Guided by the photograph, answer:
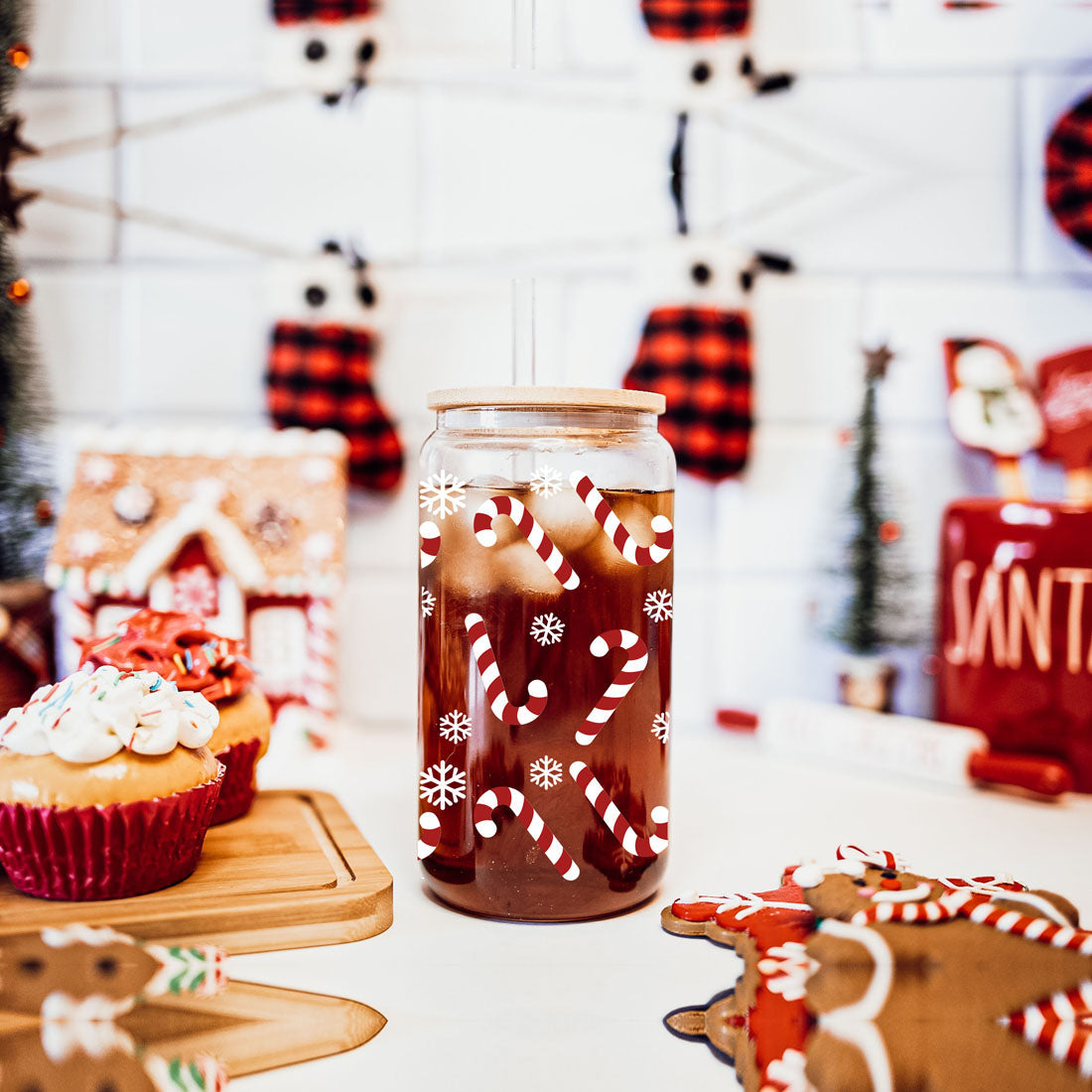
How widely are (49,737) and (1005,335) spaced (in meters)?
1.05

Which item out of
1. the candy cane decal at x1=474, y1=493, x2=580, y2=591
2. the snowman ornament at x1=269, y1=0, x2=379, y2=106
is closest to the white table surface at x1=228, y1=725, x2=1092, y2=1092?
the candy cane decal at x1=474, y1=493, x2=580, y2=591

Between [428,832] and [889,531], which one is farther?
[889,531]

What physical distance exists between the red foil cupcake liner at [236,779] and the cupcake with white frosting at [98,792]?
0.34ft

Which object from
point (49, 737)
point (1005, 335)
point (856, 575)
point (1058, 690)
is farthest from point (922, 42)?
point (49, 737)

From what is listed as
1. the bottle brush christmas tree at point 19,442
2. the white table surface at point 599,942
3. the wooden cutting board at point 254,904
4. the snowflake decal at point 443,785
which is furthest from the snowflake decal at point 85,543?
the snowflake decal at point 443,785

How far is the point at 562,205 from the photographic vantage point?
3.59 ft

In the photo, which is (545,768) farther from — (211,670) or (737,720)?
(737,720)

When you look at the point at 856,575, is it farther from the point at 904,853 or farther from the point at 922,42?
the point at 922,42

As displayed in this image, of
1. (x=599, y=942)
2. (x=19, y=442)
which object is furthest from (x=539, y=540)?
(x=19, y=442)

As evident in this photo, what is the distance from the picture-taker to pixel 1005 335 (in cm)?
110

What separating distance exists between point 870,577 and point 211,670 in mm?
697

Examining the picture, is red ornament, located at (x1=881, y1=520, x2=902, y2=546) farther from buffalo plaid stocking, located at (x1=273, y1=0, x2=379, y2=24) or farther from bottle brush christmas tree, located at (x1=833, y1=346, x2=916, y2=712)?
buffalo plaid stocking, located at (x1=273, y1=0, x2=379, y2=24)

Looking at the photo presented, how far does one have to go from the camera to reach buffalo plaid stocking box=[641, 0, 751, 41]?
3.42 ft

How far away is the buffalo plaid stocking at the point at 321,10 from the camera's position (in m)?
1.04
